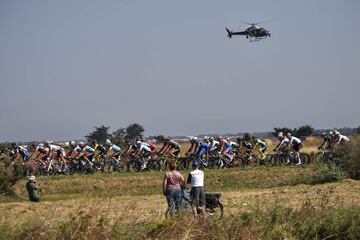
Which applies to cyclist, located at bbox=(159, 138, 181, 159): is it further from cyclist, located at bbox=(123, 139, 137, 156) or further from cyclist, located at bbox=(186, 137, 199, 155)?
cyclist, located at bbox=(123, 139, 137, 156)

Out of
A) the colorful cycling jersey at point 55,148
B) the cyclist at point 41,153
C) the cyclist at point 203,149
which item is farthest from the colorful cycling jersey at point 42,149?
the cyclist at point 203,149

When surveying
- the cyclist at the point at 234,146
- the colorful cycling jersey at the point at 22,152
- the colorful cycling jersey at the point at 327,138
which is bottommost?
the colorful cycling jersey at the point at 22,152

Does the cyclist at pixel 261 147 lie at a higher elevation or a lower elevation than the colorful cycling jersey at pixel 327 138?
lower

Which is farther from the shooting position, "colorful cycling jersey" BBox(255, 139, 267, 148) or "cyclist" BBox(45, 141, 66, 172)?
"colorful cycling jersey" BBox(255, 139, 267, 148)

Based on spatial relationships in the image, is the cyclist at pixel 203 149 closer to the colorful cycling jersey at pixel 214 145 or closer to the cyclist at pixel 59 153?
the colorful cycling jersey at pixel 214 145

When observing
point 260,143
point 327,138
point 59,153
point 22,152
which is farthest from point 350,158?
point 22,152

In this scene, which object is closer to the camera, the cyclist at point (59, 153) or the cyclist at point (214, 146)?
the cyclist at point (214, 146)

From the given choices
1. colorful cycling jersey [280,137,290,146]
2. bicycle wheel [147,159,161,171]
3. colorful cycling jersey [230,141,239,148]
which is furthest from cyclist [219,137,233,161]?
bicycle wheel [147,159,161,171]

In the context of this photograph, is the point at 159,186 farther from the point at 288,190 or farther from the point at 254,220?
the point at 254,220

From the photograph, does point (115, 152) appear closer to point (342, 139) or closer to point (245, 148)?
point (245, 148)

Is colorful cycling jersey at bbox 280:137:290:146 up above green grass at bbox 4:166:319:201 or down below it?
above

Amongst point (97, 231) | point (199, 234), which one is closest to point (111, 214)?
point (97, 231)

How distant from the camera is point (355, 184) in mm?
28203

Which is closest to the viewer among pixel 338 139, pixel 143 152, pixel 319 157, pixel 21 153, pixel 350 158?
pixel 350 158
